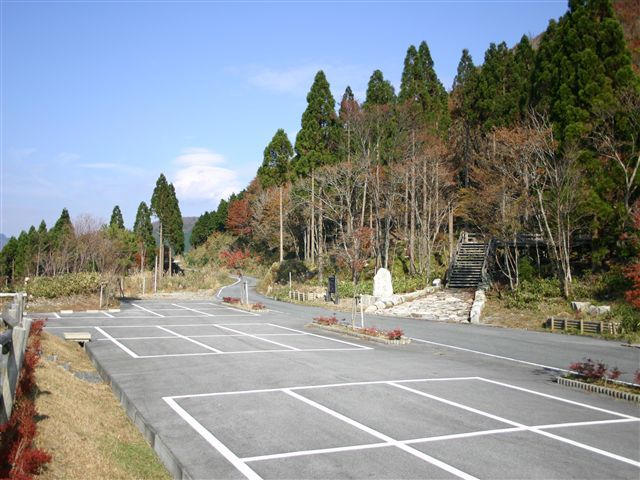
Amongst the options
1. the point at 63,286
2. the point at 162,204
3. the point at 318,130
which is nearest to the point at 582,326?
the point at 63,286

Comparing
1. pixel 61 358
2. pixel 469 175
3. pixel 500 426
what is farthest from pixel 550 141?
pixel 61 358

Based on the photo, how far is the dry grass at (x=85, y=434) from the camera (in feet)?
18.8

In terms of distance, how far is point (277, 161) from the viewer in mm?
59219

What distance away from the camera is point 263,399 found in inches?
376

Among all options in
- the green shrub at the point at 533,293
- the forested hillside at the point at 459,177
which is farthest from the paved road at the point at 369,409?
the green shrub at the point at 533,293

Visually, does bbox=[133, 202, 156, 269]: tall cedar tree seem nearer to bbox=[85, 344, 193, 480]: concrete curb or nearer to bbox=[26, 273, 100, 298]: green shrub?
bbox=[26, 273, 100, 298]: green shrub

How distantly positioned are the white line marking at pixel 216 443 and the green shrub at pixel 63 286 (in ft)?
74.6

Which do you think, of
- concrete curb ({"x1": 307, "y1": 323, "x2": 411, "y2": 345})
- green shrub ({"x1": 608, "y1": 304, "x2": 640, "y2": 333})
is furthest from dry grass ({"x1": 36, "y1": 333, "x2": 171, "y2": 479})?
green shrub ({"x1": 608, "y1": 304, "x2": 640, "y2": 333})

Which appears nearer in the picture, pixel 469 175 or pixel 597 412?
pixel 597 412

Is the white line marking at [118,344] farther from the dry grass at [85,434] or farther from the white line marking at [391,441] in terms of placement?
the white line marking at [391,441]

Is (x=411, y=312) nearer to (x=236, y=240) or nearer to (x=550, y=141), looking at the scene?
(x=550, y=141)

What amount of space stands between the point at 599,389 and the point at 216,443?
779cm

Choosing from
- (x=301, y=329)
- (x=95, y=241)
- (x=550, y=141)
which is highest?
(x=550, y=141)

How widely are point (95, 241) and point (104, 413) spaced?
139 ft
